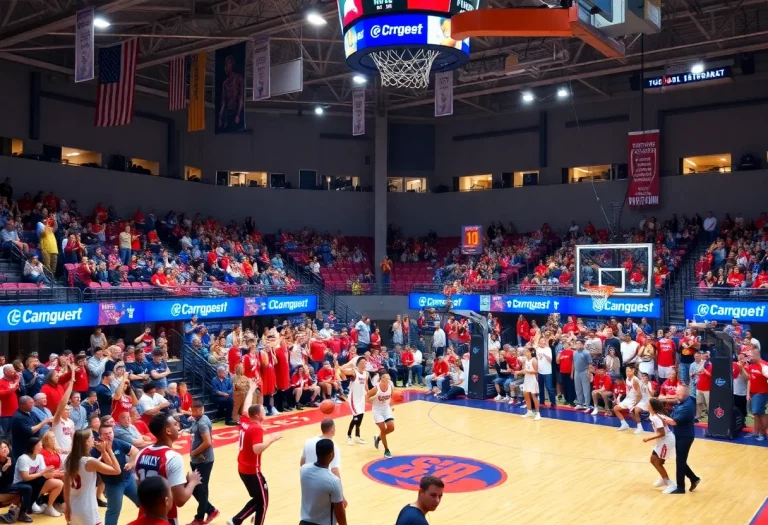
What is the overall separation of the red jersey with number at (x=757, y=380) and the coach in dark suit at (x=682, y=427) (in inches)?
176

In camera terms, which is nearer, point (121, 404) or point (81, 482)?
point (81, 482)

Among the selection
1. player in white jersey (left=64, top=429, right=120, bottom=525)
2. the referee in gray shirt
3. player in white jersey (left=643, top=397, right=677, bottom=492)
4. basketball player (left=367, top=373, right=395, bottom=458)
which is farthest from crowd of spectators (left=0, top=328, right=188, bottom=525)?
player in white jersey (left=643, top=397, right=677, bottom=492)

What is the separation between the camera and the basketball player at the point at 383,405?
12.9m

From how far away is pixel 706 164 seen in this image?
3045cm

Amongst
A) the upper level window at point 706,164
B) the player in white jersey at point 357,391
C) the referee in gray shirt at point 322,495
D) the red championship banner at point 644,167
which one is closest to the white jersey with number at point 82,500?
the referee in gray shirt at point 322,495

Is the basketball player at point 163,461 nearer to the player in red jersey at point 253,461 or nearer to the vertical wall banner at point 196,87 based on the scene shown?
the player in red jersey at point 253,461

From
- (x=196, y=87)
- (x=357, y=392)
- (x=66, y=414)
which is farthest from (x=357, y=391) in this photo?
(x=196, y=87)

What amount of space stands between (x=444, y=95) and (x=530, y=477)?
1461 centimetres

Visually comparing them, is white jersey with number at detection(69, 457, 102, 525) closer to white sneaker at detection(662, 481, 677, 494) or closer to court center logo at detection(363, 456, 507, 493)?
court center logo at detection(363, 456, 507, 493)

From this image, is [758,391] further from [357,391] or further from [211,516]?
[211,516]

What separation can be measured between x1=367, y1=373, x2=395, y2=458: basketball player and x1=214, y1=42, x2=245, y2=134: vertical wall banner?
34.9ft

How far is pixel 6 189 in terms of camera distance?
71.1 ft

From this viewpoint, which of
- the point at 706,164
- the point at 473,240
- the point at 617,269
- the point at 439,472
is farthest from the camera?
the point at 473,240

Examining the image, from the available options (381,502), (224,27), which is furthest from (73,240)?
(381,502)
